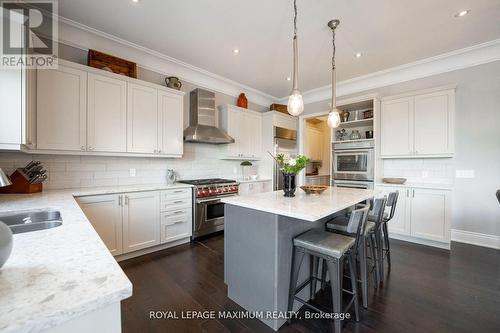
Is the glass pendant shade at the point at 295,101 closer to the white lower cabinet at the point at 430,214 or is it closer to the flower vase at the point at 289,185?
the flower vase at the point at 289,185

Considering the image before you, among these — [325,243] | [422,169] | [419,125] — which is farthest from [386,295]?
[419,125]

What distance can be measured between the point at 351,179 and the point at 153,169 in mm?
3556

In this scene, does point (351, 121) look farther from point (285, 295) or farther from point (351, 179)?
point (285, 295)

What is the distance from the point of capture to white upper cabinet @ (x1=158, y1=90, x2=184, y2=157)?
3217mm

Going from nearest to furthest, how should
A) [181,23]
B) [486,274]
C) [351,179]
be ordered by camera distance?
[486,274], [181,23], [351,179]

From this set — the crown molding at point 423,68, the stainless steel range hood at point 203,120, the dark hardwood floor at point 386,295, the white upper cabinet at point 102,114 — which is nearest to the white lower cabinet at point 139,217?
the dark hardwood floor at point 386,295

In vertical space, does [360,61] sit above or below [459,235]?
above

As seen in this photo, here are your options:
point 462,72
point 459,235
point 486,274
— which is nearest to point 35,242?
point 486,274

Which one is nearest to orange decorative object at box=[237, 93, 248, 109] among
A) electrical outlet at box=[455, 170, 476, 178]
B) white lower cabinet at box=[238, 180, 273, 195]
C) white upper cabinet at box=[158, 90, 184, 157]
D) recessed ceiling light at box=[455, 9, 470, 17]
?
white upper cabinet at box=[158, 90, 184, 157]

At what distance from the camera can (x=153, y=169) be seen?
3.42 meters

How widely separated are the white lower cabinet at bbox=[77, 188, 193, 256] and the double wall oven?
2.87 metres

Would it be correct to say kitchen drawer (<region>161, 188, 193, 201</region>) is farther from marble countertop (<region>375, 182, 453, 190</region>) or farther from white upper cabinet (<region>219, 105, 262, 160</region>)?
marble countertop (<region>375, 182, 453, 190</region>)

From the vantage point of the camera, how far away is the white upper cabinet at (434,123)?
3.25m

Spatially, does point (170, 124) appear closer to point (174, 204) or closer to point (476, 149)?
point (174, 204)
